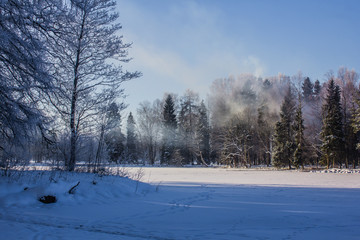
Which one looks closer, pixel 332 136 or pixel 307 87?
pixel 332 136

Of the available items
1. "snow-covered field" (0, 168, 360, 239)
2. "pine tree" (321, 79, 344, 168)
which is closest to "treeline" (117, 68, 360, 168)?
"pine tree" (321, 79, 344, 168)

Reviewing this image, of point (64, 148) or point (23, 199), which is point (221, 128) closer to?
point (64, 148)

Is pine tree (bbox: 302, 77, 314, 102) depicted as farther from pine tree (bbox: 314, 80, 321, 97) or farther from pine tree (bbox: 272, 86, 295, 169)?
pine tree (bbox: 272, 86, 295, 169)

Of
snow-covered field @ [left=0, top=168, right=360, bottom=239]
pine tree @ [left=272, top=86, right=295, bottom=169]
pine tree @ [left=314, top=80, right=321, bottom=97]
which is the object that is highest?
pine tree @ [left=314, top=80, right=321, bottom=97]

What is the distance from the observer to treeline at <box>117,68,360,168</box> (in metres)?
29.1

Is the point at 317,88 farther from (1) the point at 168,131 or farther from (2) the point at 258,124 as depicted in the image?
(1) the point at 168,131

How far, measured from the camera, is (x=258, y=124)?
36656 millimetres

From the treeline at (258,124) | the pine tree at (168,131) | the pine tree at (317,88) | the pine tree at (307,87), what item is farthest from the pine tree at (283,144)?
the pine tree at (307,87)

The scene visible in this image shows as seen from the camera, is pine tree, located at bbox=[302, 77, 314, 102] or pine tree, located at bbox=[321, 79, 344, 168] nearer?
pine tree, located at bbox=[321, 79, 344, 168]

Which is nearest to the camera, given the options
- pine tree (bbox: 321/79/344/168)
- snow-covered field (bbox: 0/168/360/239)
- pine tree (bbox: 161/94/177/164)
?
snow-covered field (bbox: 0/168/360/239)

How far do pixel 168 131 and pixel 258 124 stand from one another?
1590 centimetres

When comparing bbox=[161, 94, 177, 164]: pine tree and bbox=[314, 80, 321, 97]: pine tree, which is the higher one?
bbox=[314, 80, 321, 97]: pine tree

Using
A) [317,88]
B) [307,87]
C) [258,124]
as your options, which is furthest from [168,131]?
[317,88]

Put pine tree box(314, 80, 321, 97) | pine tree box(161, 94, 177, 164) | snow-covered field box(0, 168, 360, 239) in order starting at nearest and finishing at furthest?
snow-covered field box(0, 168, 360, 239)
pine tree box(161, 94, 177, 164)
pine tree box(314, 80, 321, 97)
